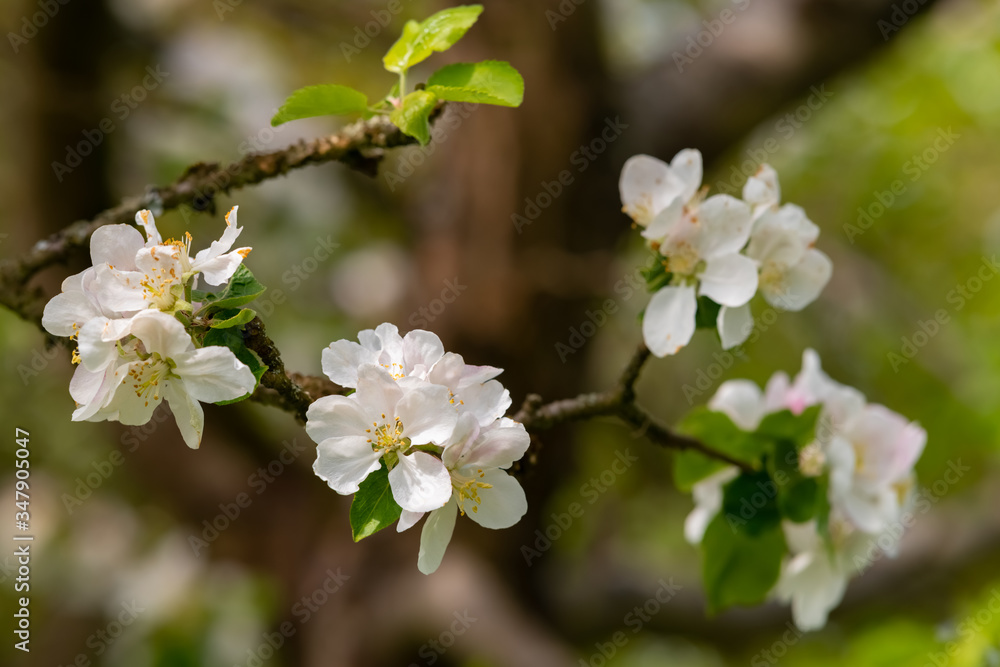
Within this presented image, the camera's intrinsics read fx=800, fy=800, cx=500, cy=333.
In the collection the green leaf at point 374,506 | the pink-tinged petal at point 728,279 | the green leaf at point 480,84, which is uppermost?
the green leaf at point 480,84

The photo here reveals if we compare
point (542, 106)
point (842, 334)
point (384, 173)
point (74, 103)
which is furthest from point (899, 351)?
point (74, 103)

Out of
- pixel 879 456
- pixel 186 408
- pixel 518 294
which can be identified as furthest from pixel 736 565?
pixel 518 294

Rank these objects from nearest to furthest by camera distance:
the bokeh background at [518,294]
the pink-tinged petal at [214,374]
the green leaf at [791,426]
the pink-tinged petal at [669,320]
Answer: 1. the pink-tinged petal at [214,374]
2. the pink-tinged petal at [669,320]
3. the green leaf at [791,426]
4. the bokeh background at [518,294]

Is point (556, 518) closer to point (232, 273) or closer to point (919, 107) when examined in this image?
point (232, 273)

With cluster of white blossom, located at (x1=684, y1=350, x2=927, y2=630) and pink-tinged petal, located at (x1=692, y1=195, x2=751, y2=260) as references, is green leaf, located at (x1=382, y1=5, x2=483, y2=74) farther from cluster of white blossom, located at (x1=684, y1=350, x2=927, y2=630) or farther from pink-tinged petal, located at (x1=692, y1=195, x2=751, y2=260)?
cluster of white blossom, located at (x1=684, y1=350, x2=927, y2=630)

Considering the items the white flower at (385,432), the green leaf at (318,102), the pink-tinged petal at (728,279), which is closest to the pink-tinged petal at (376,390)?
the white flower at (385,432)

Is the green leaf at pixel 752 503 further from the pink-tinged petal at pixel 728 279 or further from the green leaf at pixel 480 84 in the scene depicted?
the green leaf at pixel 480 84
